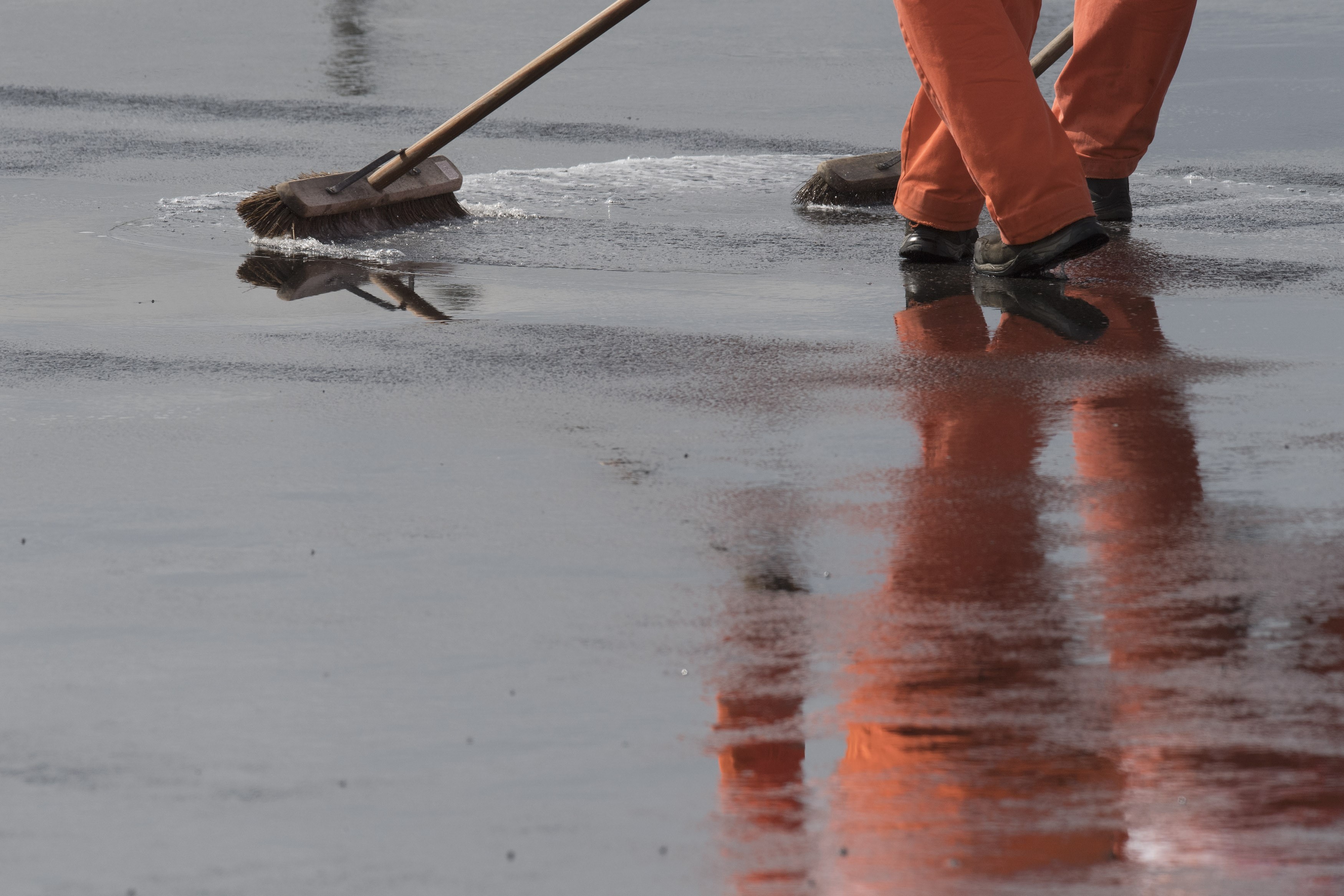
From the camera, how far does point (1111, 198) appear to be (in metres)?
6.45

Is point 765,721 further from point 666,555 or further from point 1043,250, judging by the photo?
point 1043,250

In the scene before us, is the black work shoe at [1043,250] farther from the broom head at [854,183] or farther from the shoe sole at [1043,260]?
the broom head at [854,183]

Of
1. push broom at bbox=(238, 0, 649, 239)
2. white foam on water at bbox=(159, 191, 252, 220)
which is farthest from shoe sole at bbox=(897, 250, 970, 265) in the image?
white foam on water at bbox=(159, 191, 252, 220)

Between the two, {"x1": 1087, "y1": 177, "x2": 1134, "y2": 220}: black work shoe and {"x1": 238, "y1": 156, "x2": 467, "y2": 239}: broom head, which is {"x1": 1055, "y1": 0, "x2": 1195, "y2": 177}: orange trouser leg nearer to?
{"x1": 1087, "y1": 177, "x2": 1134, "y2": 220}: black work shoe

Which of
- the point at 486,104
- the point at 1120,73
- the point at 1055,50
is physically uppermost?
the point at 1120,73

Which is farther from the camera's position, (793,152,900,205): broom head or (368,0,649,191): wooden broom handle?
(793,152,900,205): broom head

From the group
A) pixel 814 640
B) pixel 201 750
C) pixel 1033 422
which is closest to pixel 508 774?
pixel 201 750

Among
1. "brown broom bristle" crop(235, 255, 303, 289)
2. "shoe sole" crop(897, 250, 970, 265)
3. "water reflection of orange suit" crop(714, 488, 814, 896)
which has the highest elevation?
"water reflection of orange suit" crop(714, 488, 814, 896)

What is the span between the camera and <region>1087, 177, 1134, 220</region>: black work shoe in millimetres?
6441

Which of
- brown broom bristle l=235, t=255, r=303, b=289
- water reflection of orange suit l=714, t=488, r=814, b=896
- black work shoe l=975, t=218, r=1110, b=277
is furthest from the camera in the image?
brown broom bristle l=235, t=255, r=303, b=289

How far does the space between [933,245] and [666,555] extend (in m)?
2.91

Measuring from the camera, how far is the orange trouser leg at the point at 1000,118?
534 centimetres

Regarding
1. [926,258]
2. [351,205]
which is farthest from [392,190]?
[926,258]

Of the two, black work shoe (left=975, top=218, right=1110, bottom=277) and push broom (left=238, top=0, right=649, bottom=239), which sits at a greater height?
black work shoe (left=975, top=218, right=1110, bottom=277)
